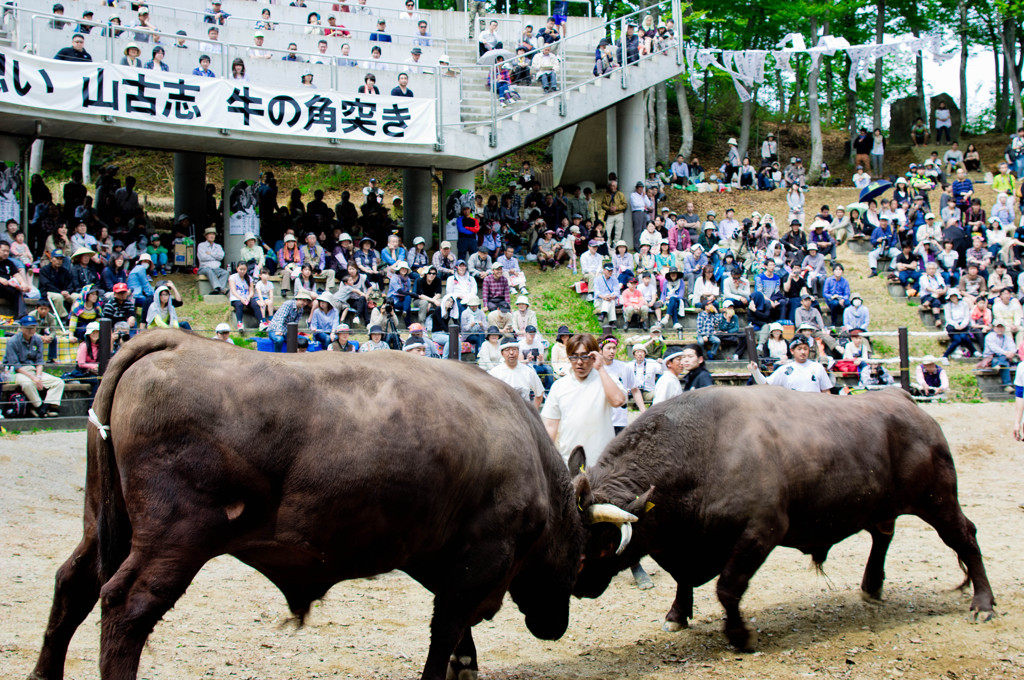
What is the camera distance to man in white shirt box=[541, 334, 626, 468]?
25.8 feet

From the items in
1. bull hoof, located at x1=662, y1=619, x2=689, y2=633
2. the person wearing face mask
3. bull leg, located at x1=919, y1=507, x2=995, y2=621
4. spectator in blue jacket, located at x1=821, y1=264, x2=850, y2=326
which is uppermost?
spectator in blue jacket, located at x1=821, y1=264, x2=850, y2=326

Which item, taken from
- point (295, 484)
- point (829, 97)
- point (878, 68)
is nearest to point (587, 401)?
point (295, 484)

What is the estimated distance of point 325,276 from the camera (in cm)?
1806

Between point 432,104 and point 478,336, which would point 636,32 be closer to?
point 432,104

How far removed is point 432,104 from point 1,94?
8.01 meters

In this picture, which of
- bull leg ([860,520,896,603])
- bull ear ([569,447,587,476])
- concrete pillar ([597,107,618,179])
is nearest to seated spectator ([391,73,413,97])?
concrete pillar ([597,107,618,179])

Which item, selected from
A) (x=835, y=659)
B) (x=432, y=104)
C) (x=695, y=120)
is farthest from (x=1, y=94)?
(x=695, y=120)

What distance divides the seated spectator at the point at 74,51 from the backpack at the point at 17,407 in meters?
7.58

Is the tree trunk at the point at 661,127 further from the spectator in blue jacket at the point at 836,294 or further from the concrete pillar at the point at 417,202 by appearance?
the spectator in blue jacket at the point at 836,294

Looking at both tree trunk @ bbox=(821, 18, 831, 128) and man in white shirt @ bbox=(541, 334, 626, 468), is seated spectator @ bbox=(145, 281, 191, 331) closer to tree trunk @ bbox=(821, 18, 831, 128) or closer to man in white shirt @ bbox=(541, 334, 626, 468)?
man in white shirt @ bbox=(541, 334, 626, 468)

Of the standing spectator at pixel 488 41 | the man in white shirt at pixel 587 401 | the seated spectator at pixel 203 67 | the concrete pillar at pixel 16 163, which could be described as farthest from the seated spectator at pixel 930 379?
the concrete pillar at pixel 16 163

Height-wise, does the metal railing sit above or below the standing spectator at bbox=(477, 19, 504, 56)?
below

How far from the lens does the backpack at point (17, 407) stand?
12.5 meters

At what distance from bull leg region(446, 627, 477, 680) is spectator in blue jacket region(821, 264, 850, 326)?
14.9m
